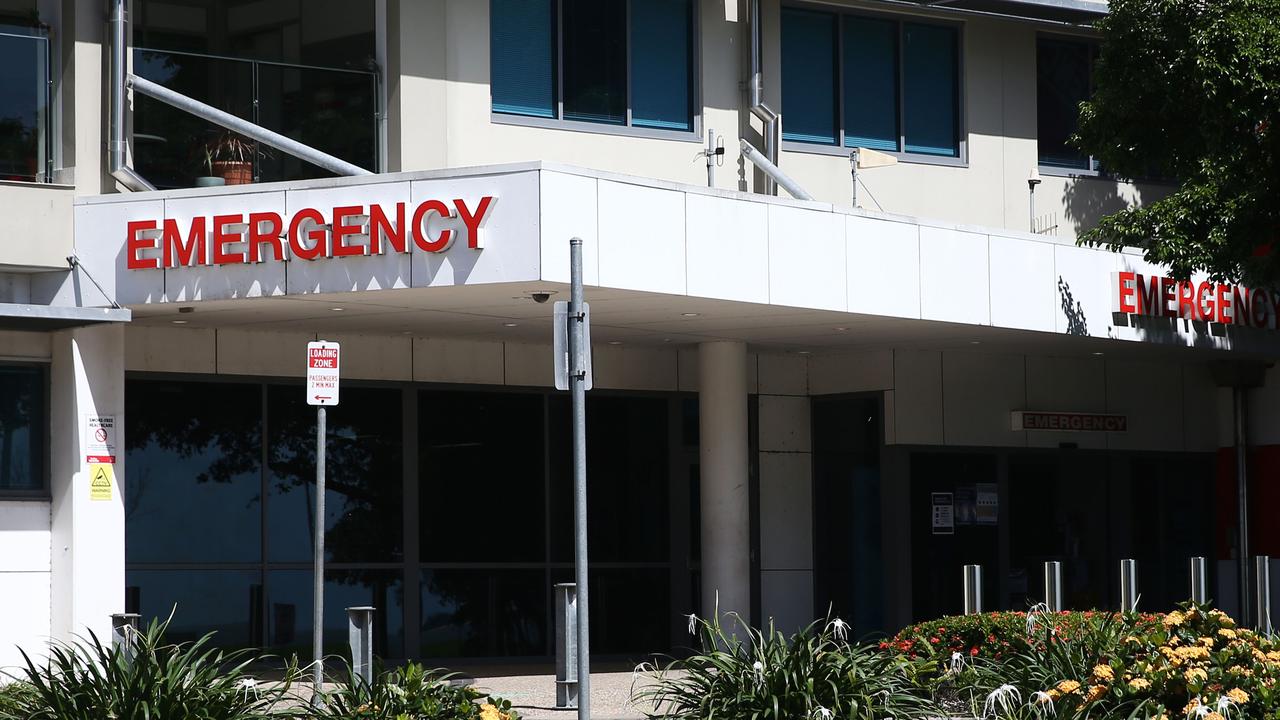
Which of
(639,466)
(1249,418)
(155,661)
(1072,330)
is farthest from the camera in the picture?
(1249,418)

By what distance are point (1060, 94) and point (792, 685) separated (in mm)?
15662

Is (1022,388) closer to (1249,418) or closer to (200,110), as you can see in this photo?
(1249,418)

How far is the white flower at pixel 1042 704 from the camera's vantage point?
10.4 metres

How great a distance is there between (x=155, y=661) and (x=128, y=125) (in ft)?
30.2

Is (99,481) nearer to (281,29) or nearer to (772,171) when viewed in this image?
(281,29)

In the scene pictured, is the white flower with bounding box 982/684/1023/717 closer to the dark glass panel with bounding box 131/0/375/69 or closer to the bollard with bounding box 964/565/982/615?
the bollard with bounding box 964/565/982/615

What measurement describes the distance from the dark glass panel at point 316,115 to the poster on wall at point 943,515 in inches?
339

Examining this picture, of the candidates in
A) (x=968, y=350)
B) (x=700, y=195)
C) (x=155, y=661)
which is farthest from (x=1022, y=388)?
(x=155, y=661)

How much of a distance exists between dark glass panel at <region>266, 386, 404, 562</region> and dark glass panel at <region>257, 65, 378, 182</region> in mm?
2708

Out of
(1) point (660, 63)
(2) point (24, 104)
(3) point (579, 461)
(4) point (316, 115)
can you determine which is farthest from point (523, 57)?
(3) point (579, 461)

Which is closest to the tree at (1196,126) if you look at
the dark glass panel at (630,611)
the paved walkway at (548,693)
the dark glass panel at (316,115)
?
the dark glass panel at (630,611)

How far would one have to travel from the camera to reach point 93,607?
18.0 metres

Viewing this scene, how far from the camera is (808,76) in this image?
74.3 ft

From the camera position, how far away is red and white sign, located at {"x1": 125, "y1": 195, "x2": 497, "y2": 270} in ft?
55.3
